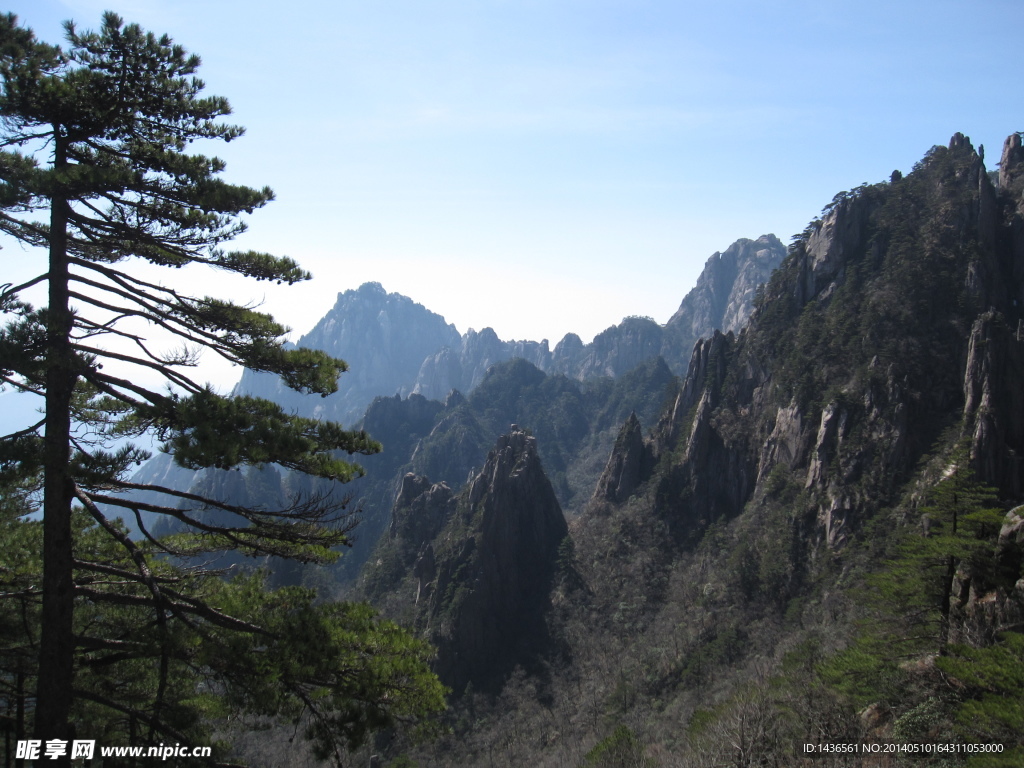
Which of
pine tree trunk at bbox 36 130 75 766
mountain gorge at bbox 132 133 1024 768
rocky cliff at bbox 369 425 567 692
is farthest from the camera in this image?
rocky cliff at bbox 369 425 567 692

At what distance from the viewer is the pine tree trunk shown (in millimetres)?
7379

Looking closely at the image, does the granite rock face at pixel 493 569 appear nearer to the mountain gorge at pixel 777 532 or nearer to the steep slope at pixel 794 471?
the mountain gorge at pixel 777 532

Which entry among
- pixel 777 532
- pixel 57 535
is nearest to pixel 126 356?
pixel 57 535

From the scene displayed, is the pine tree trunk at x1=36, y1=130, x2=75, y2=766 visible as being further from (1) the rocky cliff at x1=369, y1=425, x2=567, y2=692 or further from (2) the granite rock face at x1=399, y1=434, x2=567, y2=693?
(2) the granite rock face at x1=399, y1=434, x2=567, y2=693

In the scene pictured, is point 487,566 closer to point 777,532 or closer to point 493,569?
point 493,569

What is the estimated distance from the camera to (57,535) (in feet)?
24.9

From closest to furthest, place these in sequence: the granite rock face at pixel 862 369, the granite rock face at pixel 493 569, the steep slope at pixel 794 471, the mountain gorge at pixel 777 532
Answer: the mountain gorge at pixel 777 532 → the steep slope at pixel 794 471 → the granite rock face at pixel 862 369 → the granite rock face at pixel 493 569

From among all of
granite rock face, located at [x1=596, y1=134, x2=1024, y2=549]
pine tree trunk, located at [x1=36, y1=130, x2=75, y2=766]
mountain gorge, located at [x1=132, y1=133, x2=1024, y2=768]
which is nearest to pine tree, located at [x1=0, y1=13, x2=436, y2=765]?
pine tree trunk, located at [x1=36, y1=130, x2=75, y2=766]

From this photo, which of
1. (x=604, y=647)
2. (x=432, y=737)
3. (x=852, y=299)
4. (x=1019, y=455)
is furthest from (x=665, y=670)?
(x=432, y=737)

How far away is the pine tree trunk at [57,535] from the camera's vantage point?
738 cm

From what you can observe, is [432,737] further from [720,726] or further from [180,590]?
[720,726]

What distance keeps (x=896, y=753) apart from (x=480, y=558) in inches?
2134

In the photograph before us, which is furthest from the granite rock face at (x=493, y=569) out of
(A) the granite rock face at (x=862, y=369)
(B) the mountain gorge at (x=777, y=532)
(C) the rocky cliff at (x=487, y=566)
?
(A) the granite rock face at (x=862, y=369)

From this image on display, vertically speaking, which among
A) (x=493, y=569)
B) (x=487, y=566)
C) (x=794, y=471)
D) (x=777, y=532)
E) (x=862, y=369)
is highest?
(x=862, y=369)
